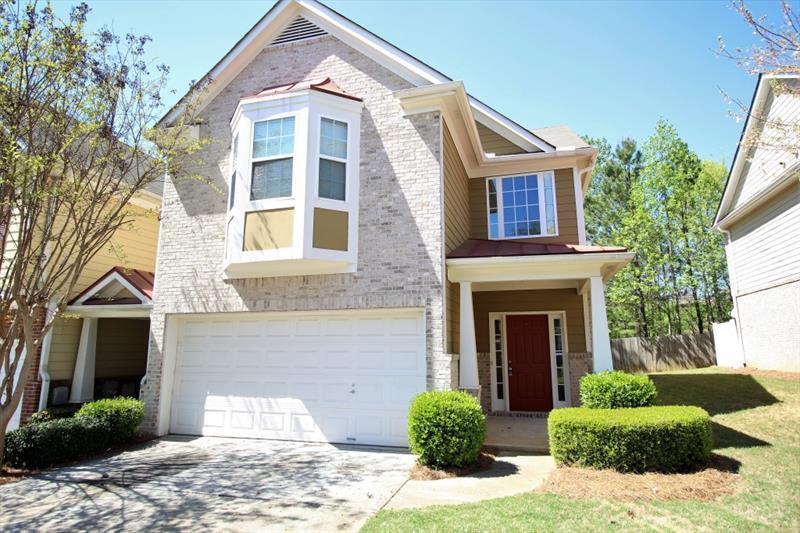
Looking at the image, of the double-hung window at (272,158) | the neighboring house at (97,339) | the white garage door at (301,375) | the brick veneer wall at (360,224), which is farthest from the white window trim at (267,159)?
the neighboring house at (97,339)

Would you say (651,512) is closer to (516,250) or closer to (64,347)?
(516,250)

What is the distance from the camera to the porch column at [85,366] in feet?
37.8

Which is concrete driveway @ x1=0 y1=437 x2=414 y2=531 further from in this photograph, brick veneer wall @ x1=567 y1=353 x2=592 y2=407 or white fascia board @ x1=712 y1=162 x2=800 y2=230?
white fascia board @ x1=712 y1=162 x2=800 y2=230

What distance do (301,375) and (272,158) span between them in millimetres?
4358

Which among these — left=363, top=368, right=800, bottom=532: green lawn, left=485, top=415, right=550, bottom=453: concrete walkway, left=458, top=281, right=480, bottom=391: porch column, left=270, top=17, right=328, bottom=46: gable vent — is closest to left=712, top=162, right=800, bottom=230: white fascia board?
left=363, top=368, right=800, bottom=532: green lawn

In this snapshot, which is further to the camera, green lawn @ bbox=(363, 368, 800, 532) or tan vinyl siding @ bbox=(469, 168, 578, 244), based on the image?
tan vinyl siding @ bbox=(469, 168, 578, 244)

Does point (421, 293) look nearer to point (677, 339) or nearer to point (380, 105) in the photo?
point (380, 105)

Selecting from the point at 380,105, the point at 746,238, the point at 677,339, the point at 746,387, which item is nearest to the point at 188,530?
the point at 380,105

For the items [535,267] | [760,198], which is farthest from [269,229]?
[760,198]

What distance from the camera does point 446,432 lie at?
6859 millimetres

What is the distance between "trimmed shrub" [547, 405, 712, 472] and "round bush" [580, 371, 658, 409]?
868 mm

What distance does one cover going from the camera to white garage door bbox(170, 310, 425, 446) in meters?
8.73

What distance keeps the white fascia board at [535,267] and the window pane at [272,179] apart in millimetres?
3497

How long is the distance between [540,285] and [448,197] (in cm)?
373
